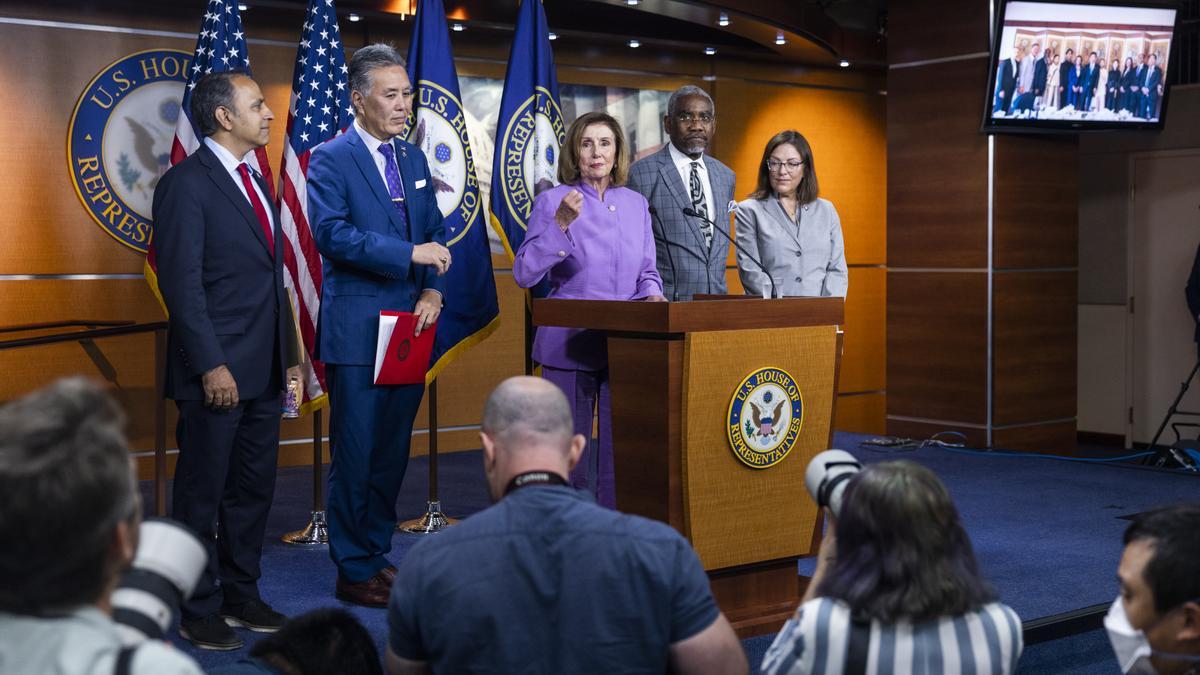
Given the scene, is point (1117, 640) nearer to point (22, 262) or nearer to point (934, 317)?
point (22, 262)

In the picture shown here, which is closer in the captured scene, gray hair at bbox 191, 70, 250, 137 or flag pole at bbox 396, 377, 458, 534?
gray hair at bbox 191, 70, 250, 137

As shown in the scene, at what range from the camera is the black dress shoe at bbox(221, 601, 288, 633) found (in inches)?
135

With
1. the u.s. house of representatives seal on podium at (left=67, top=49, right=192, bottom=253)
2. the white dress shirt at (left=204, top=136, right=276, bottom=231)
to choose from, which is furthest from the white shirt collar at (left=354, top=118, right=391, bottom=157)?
the u.s. house of representatives seal on podium at (left=67, top=49, right=192, bottom=253)

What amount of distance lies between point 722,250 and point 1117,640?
109 inches

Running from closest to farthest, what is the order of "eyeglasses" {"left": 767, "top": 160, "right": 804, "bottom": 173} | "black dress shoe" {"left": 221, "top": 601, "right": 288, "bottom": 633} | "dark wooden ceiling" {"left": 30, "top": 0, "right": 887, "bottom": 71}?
"black dress shoe" {"left": 221, "top": 601, "right": 288, "bottom": 633}, "eyeglasses" {"left": 767, "top": 160, "right": 804, "bottom": 173}, "dark wooden ceiling" {"left": 30, "top": 0, "right": 887, "bottom": 71}

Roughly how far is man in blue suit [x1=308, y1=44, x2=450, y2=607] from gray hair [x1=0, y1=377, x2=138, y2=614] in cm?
246

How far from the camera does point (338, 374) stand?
3717 mm

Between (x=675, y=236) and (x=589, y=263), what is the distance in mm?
564

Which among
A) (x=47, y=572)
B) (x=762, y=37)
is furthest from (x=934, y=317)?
(x=47, y=572)

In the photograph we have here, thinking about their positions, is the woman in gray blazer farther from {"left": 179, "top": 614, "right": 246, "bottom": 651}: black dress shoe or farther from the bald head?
the bald head

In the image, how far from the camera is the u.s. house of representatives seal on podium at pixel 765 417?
3268 millimetres

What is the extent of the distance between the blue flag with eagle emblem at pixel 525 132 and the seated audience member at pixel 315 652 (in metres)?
2.99

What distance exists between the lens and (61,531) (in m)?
1.12

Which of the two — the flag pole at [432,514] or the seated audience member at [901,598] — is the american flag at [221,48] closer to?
the flag pole at [432,514]
